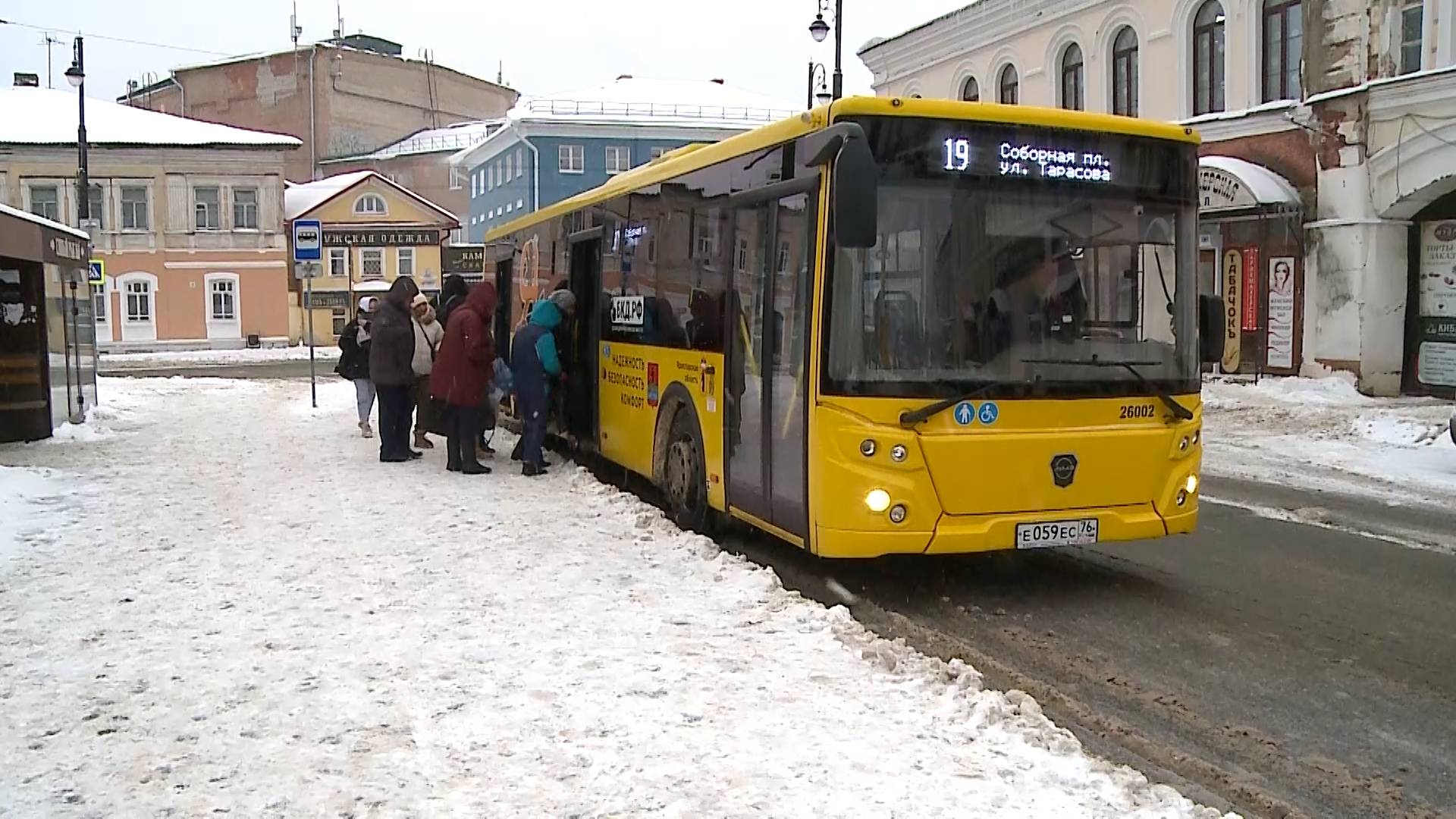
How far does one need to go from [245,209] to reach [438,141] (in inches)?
842


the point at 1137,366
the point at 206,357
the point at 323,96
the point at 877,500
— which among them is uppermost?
the point at 323,96

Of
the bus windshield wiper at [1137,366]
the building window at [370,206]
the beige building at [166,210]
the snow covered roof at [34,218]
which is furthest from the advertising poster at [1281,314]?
the building window at [370,206]

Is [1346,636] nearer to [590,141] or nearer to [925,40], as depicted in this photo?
[925,40]

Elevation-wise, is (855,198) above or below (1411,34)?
below

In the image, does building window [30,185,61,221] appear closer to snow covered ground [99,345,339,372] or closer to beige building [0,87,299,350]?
beige building [0,87,299,350]

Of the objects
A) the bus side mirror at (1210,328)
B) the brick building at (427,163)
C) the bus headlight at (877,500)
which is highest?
the brick building at (427,163)

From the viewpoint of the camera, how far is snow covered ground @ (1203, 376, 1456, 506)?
14.0 meters

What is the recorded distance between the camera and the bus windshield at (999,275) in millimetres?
7430

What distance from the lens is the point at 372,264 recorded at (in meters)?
63.5

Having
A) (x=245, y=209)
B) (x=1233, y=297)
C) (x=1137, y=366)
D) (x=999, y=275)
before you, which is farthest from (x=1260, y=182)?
(x=245, y=209)

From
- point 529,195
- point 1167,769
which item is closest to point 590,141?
point 529,195

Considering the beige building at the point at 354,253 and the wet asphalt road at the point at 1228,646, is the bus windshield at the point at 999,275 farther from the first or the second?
the beige building at the point at 354,253

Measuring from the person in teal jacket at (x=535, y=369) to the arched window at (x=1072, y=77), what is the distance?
20356 mm

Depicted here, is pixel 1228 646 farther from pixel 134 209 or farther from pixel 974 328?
pixel 134 209
